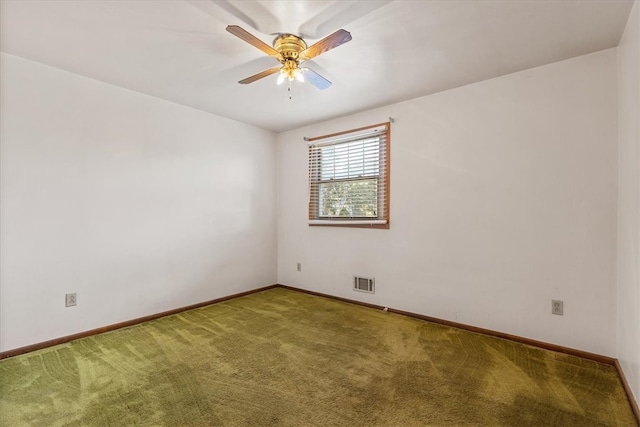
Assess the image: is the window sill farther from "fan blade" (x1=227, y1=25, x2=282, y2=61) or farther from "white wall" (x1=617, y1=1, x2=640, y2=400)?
"fan blade" (x1=227, y1=25, x2=282, y2=61)

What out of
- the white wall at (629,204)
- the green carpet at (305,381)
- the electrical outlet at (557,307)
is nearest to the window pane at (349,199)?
the green carpet at (305,381)

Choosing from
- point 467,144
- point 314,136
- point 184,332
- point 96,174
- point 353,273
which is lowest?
point 184,332

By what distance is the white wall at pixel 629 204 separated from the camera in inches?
65.4

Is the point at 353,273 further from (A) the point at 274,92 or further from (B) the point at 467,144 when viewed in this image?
(A) the point at 274,92

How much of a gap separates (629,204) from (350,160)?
253 centimetres

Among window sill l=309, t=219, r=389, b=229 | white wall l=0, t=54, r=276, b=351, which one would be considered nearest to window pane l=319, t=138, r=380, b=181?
window sill l=309, t=219, r=389, b=229

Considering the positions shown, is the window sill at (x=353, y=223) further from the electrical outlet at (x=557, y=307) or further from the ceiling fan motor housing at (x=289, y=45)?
the ceiling fan motor housing at (x=289, y=45)

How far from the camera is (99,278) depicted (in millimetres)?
2752

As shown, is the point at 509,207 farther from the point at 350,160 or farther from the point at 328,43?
the point at 328,43

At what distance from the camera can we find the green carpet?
63.3 inches

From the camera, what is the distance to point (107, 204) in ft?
9.20

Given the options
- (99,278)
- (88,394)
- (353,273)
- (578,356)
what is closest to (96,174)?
(99,278)

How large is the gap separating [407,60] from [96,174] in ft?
9.64

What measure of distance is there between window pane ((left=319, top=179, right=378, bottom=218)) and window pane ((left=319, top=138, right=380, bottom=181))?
0.11m
